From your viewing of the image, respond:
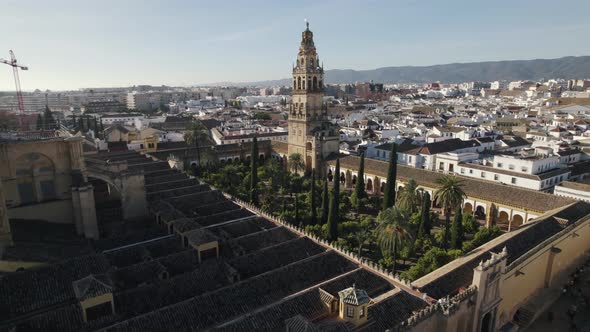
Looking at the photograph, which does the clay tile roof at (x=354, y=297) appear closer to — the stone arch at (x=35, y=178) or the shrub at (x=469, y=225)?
the shrub at (x=469, y=225)

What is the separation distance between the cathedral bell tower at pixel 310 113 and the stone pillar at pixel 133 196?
29422 mm

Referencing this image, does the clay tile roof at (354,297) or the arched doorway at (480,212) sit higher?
the clay tile roof at (354,297)

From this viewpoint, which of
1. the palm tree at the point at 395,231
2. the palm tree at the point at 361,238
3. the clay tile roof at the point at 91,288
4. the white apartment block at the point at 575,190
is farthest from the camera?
the white apartment block at the point at 575,190

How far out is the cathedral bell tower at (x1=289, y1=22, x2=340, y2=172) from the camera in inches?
2173

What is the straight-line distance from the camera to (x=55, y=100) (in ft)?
644

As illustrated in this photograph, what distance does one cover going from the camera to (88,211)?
92.2 feet

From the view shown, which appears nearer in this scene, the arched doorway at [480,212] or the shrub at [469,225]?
the shrub at [469,225]

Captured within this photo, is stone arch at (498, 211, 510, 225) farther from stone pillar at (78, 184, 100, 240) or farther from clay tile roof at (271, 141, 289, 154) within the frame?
stone pillar at (78, 184, 100, 240)

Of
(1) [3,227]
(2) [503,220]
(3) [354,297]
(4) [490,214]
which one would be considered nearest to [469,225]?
(4) [490,214]

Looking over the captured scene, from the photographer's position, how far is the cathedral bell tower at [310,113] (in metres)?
55.2

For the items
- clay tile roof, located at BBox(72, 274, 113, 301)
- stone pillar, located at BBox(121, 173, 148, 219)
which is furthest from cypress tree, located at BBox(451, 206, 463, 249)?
stone pillar, located at BBox(121, 173, 148, 219)

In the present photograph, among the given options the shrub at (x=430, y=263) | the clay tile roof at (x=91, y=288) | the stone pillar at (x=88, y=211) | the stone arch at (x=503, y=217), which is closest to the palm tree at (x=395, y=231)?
the shrub at (x=430, y=263)

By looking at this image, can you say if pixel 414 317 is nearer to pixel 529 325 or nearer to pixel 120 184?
pixel 529 325

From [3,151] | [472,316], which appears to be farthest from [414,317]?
[3,151]
